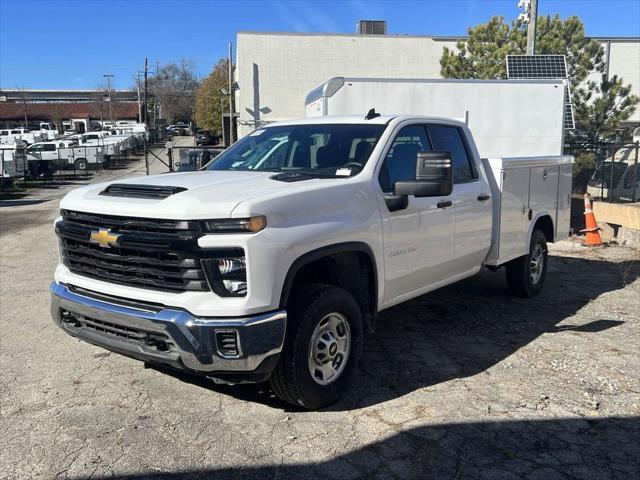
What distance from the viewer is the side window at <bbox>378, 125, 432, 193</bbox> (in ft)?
15.5

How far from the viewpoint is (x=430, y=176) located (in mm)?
4383

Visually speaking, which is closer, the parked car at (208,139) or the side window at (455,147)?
the side window at (455,147)

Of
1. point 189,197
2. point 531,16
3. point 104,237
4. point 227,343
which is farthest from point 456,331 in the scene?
point 531,16

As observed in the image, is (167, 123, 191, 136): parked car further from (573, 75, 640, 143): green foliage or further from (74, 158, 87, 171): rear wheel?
(573, 75, 640, 143): green foliage

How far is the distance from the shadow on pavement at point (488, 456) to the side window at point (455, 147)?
2.43m

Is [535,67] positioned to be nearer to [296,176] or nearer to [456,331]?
[456,331]

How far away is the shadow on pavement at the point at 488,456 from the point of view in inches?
135

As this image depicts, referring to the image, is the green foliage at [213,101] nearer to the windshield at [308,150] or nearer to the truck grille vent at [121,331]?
the windshield at [308,150]

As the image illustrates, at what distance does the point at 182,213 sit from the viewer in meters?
3.55

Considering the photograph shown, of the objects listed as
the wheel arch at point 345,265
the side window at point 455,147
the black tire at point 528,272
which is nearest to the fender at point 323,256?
the wheel arch at point 345,265

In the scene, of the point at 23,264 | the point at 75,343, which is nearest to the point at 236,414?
the point at 75,343

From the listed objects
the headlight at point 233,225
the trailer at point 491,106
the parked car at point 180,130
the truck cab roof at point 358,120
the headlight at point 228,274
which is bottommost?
the headlight at point 228,274

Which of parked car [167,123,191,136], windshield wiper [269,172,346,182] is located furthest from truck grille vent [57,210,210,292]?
parked car [167,123,191,136]

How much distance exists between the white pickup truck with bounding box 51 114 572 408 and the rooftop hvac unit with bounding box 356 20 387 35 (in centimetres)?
3131
